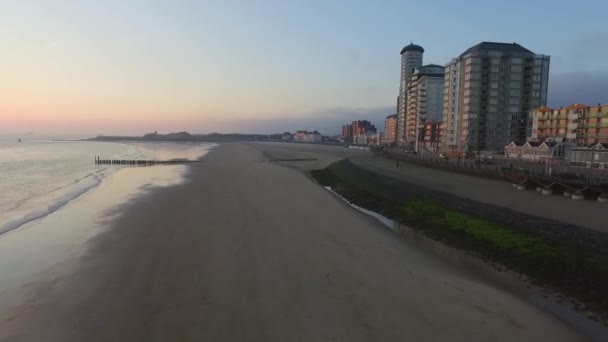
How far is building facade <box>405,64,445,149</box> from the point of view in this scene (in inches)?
4879

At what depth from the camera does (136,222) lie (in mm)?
19312

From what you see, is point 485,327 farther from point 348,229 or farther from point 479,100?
point 479,100

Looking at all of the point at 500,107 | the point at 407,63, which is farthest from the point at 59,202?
the point at 407,63

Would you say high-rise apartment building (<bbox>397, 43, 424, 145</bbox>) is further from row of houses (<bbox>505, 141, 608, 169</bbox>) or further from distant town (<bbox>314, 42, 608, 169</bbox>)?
row of houses (<bbox>505, 141, 608, 169</bbox>)

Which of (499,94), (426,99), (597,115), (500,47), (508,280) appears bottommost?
(508,280)

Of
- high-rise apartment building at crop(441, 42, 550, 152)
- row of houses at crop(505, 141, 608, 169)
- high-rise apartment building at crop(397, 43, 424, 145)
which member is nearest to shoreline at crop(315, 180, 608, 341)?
row of houses at crop(505, 141, 608, 169)

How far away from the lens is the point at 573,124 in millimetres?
70688

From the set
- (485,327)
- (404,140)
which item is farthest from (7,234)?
(404,140)

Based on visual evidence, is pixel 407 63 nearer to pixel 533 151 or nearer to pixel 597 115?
pixel 597 115

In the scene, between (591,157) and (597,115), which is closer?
(591,157)

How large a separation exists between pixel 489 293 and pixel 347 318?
15.7ft

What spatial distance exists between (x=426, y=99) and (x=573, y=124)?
5776 cm

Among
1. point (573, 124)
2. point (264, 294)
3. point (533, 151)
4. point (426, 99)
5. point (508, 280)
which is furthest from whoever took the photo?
point (426, 99)

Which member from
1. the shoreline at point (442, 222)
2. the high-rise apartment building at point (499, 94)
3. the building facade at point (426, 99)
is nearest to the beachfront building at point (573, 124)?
the high-rise apartment building at point (499, 94)
